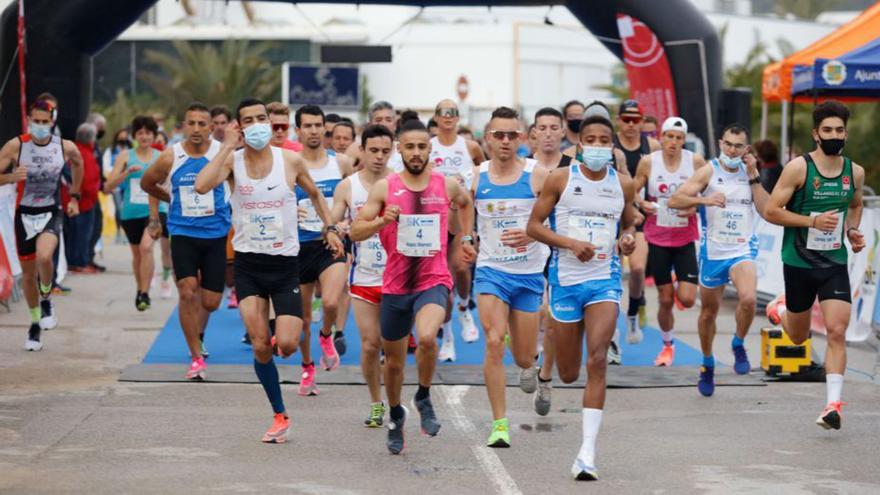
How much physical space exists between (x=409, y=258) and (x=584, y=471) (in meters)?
1.68

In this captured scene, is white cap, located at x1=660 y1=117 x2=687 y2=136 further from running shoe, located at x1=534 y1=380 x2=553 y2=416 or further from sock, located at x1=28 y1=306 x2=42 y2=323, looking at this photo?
sock, located at x1=28 y1=306 x2=42 y2=323

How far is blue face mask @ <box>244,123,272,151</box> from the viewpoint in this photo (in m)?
9.65

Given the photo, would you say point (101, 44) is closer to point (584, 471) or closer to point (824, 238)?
point (824, 238)

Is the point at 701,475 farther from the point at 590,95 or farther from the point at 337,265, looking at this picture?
the point at 590,95

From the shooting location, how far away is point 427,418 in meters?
9.10

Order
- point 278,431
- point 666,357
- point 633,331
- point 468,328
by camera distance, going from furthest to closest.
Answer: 1. point 468,328
2. point 633,331
3. point 666,357
4. point 278,431

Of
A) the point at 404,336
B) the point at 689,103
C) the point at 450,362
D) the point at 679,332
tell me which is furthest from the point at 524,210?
the point at 689,103

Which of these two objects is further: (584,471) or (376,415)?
(376,415)

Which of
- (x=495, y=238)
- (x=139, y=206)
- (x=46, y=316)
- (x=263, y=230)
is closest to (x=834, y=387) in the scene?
(x=495, y=238)

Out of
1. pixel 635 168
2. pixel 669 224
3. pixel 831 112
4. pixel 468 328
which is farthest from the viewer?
pixel 468 328

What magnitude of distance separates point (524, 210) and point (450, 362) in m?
3.56

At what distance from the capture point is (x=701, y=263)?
1188cm

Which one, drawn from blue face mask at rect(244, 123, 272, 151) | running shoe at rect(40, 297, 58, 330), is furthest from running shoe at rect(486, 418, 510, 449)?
running shoe at rect(40, 297, 58, 330)

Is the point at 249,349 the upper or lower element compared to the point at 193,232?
lower
